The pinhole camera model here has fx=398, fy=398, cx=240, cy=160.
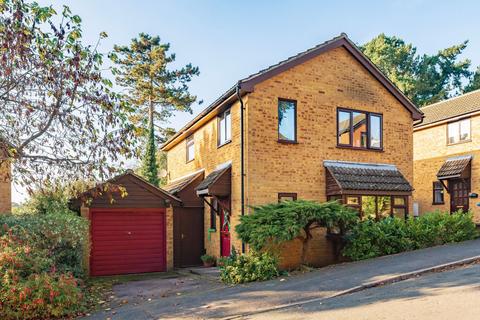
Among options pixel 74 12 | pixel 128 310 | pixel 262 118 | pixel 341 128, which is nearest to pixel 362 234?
pixel 341 128

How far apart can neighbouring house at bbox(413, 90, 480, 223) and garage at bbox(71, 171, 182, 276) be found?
1398cm

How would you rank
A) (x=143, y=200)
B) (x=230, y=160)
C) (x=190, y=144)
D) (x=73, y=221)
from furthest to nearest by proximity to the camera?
(x=190, y=144) < (x=143, y=200) < (x=230, y=160) < (x=73, y=221)

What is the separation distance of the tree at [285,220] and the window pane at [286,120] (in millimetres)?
2699

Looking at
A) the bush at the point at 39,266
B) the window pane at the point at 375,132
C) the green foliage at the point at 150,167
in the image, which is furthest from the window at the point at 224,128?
the green foliage at the point at 150,167

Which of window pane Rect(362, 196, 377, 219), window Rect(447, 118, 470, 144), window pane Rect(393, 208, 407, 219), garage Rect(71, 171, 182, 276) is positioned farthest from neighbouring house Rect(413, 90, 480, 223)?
garage Rect(71, 171, 182, 276)

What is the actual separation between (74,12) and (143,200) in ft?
26.7

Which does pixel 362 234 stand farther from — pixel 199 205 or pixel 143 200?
pixel 143 200

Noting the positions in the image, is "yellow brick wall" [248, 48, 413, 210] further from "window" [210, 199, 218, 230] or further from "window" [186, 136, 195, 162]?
"window" [186, 136, 195, 162]

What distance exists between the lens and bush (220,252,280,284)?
10.7 m

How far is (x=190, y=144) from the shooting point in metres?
18.9

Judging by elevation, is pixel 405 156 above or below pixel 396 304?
above

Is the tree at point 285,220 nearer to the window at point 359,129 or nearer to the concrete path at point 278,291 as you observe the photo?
the concrete path at point 278,291

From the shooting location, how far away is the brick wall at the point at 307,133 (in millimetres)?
12766

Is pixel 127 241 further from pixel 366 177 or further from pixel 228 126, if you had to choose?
pixel 366 177
